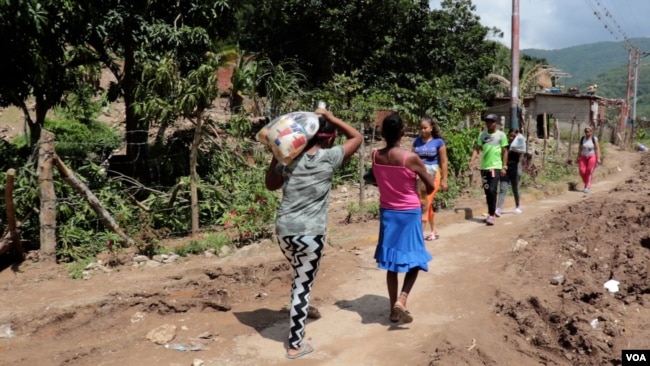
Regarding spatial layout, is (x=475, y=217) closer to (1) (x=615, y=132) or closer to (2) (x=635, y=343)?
(2) (x=635, y=343)

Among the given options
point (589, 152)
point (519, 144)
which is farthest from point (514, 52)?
point (519, 144)

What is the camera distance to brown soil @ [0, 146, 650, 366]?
12.8 feet

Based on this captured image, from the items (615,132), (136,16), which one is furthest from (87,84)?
(615,132)

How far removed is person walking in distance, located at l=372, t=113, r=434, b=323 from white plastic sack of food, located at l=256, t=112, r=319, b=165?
0.73m

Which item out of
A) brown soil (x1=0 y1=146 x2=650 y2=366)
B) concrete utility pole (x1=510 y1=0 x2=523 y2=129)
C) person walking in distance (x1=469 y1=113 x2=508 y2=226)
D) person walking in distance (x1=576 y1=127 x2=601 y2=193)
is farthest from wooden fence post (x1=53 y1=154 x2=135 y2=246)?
person walking in distance (x1=576 y1=127 x2=601 y2=193)

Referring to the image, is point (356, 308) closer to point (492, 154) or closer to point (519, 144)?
point (492, 154)

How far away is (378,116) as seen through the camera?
14.4 metres

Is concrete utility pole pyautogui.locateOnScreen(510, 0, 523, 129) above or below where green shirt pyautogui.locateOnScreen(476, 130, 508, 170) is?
above

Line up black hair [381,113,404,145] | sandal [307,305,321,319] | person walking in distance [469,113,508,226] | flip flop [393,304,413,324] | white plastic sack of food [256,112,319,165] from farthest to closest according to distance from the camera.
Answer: person walking in distance [469,113,508,226] → sandal [307,305,321,319] → flip flop [393,304,413,324] → black hair [381,113,404,145] → white plastic sack of food [256,112,319,165]

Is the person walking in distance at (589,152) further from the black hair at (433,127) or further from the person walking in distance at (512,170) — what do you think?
the black hair at (433,127)

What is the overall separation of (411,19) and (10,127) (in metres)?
16.3

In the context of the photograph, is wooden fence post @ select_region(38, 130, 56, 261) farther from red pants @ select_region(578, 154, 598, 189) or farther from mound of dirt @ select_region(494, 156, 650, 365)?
red pants @ select_region(578, 154, 598, 189)

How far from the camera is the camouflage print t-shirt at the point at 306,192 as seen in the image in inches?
143

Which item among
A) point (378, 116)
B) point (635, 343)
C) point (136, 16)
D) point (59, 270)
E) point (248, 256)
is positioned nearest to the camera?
point (635, 343)
